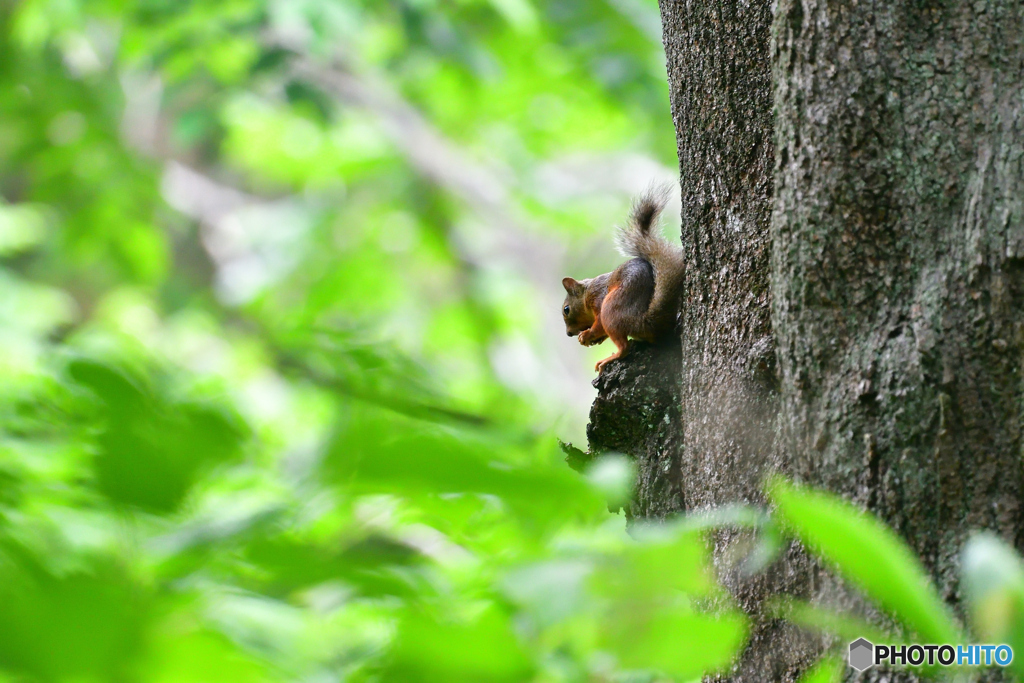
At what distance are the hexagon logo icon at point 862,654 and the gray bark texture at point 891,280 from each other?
0.04 meters

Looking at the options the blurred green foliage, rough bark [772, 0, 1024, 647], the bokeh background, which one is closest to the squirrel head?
the bokeh background

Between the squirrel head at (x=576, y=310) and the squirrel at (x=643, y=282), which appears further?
the squirrel head at (x=576, y=310)

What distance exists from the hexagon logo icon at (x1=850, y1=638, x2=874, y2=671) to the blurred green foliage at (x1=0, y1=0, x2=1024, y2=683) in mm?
31

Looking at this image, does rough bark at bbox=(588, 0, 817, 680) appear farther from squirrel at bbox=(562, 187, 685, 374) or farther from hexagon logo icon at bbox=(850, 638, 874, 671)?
squirrel at bbox=(562, 187, 685, 374)

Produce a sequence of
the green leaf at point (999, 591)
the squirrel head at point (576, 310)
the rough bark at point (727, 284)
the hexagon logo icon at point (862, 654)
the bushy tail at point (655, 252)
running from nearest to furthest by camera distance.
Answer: the green leaf at point (999, 591) < the hexagon logo icon at point (862, 654) < the rough bark at point (727, 284) < the bushy tail at point (655, 252) < the squirrel head at point (576, 310)

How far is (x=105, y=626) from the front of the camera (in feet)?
1.04

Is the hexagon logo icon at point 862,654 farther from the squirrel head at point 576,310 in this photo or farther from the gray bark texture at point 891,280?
the squirrel head at point 576,310

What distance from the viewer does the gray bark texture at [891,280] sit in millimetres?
904

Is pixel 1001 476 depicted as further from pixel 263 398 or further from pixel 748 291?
pixel 263 398

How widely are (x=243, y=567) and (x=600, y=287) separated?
2189 mm

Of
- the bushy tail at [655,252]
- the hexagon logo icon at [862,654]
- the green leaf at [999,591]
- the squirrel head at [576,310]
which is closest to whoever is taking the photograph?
the green leaf at [999,591]

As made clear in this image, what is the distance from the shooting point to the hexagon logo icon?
879 mm

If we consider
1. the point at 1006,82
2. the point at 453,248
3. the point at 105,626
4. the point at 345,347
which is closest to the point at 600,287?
the point at 1006,82

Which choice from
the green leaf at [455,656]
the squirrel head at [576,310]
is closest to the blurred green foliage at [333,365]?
the green leaf at [455,656]
